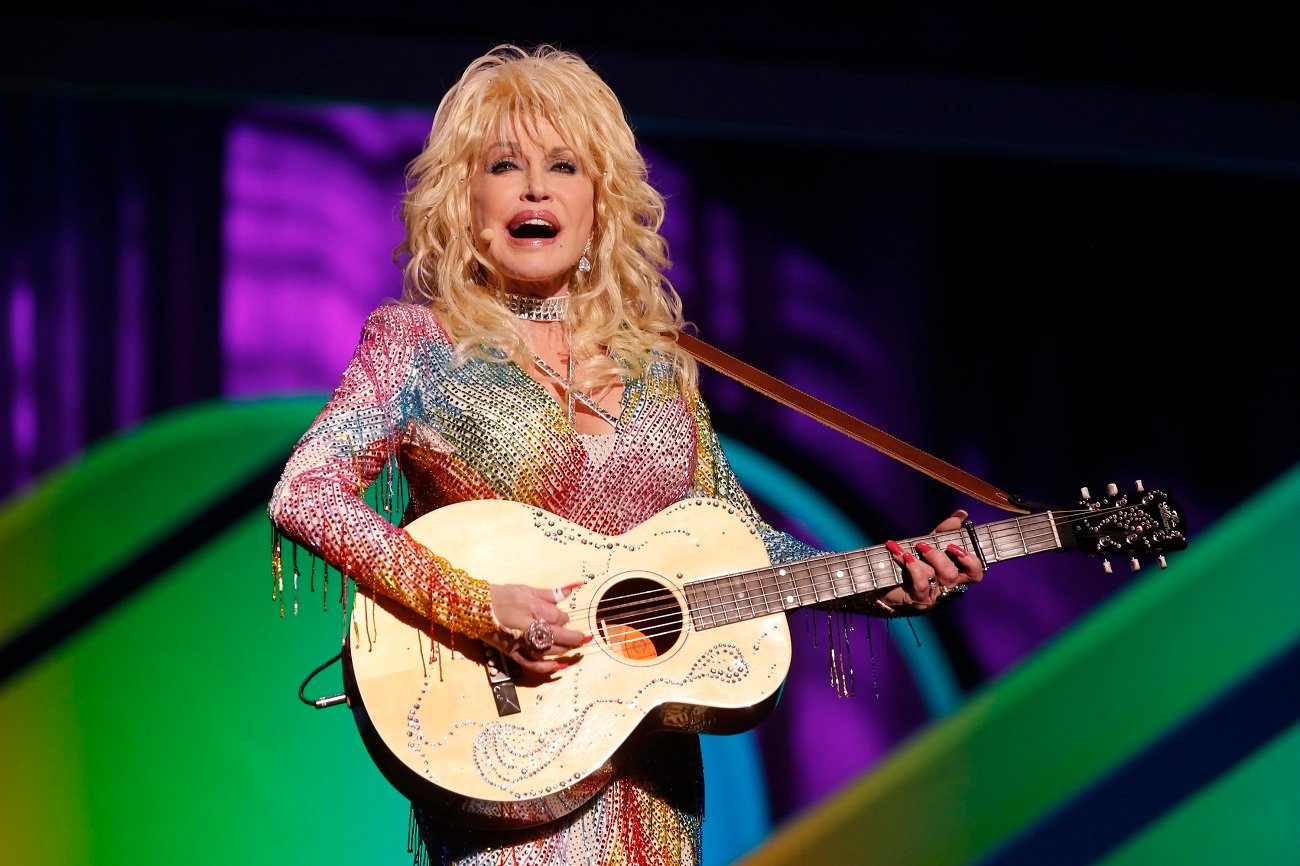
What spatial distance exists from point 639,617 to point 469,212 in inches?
30.8

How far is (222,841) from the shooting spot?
3568 mm

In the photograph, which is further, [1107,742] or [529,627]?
[1107,742]

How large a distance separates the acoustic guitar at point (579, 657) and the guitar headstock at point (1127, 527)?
8.7 inches

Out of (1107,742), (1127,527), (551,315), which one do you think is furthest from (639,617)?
(1107,742)

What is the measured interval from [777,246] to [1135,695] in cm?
172

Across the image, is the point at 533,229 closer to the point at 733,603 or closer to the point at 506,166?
the point at 506,166

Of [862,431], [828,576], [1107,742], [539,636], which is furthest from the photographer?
[1107,742]

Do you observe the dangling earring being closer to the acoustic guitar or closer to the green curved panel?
the acoustic guitar

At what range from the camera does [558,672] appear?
2.09 metres

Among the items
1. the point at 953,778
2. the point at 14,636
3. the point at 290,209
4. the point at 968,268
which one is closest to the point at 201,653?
the point at 14,636

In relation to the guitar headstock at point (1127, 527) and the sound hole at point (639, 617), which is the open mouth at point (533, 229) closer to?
the sound hole at point (639, 617)

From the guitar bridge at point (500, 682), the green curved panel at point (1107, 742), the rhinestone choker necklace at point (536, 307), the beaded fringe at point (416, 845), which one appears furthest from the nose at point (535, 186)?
the green curved panel at point (1107, 742)

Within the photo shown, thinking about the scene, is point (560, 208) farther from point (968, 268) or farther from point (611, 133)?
point (968, 268)

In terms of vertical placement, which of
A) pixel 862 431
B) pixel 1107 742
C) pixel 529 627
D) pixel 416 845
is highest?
pixel 862 431
